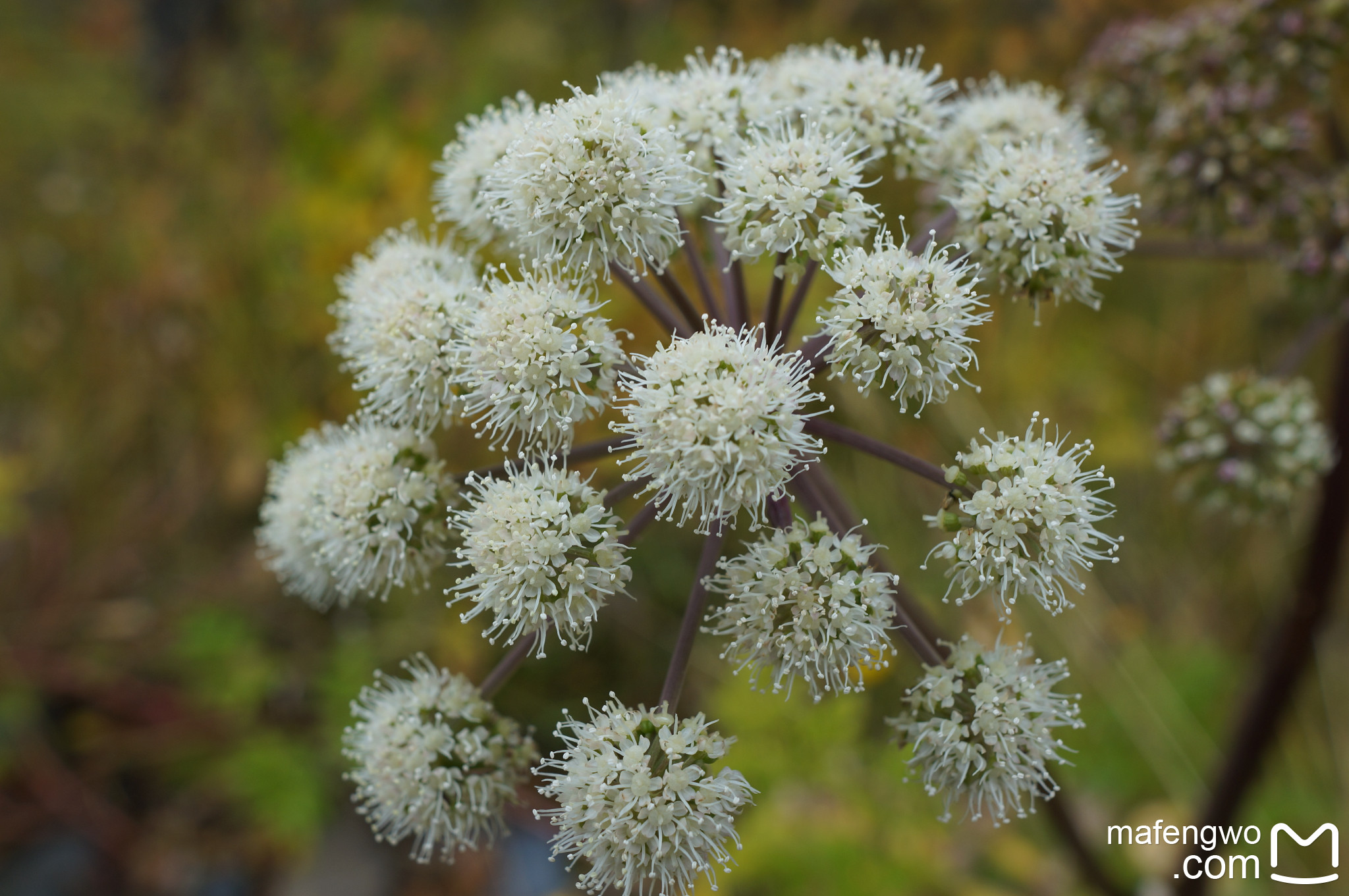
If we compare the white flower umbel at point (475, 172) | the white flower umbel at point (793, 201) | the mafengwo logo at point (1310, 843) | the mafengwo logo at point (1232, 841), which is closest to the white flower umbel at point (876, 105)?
the white flower umbel at point (793, 201)

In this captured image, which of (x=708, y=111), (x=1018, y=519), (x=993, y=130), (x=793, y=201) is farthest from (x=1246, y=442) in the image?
(x=708, y=111)

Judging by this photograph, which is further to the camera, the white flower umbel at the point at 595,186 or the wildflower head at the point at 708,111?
the wildflower head at the point at 708,111

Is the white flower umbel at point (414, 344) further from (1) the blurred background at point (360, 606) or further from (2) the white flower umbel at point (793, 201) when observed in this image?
(1) the blurred background at point (360, 606)

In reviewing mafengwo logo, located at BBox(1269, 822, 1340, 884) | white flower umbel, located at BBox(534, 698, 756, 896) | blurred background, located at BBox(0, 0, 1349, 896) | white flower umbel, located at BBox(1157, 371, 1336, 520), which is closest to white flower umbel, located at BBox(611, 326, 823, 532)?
white flower umbel, located at BBox(534, 698, 756, 896)

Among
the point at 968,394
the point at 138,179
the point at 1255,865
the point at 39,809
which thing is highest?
the point at 138,179

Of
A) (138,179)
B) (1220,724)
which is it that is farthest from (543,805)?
(138,179)

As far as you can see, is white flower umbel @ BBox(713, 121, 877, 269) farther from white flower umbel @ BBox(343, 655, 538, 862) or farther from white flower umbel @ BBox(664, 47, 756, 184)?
white flower umbel @ BBox(343, 655, 538, 862)

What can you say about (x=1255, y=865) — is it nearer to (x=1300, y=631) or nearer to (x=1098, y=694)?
(x=1098, y=694)
